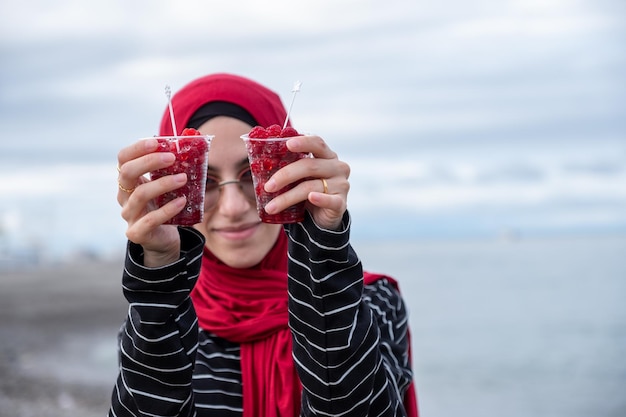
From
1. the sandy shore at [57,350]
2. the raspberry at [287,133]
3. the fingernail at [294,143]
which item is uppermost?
the sandy shore at [57,350]

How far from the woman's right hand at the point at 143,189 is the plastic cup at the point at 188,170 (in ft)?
0.25

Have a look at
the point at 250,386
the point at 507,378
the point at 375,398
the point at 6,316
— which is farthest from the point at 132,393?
the point at 6,316

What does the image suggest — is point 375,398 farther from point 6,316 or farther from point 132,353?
point 6,316

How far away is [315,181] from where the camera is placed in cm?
253

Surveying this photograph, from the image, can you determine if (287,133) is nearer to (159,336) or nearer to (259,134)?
(259,134)

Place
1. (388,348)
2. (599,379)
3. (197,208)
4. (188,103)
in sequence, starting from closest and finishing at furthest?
(197,208) → (388,348) → (188,103) → (599,379)

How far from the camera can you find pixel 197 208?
2740mm

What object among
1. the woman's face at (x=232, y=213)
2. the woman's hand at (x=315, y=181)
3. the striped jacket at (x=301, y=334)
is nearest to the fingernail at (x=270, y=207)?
the woman's hand at (x=315, y=181)

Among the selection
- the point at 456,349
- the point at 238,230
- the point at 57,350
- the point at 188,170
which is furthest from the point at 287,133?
the point at 456,349

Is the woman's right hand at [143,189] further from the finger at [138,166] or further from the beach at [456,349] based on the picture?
the beach at [456,349]

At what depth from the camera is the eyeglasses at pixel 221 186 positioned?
338cm

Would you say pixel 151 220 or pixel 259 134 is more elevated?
pixel 259 134

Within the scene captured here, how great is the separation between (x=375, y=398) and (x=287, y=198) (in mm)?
832

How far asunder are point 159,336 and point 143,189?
1.79 ft
